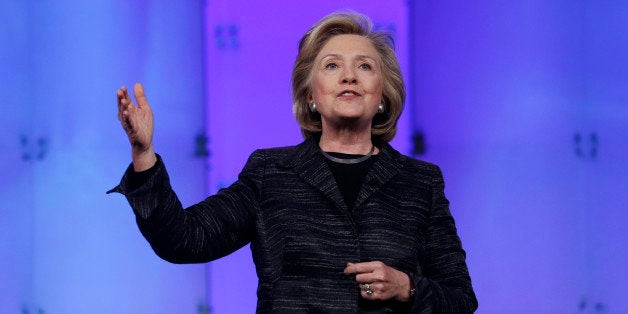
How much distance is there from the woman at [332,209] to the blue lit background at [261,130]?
0.64 meters

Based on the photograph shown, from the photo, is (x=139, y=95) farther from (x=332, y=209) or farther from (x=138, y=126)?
(x=332, y=209)

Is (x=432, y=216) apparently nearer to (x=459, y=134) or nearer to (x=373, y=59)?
(x=373, y=59)

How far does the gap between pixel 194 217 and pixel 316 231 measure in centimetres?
23

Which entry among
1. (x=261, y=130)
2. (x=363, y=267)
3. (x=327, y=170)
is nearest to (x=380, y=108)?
(x=327, y=170)

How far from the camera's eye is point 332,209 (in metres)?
1.82

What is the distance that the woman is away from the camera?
1.66m

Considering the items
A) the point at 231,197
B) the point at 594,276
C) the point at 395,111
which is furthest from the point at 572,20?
the point at 231,197

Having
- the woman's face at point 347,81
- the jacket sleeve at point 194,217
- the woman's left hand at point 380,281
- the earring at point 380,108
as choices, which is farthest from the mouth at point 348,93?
the woman's left hand at point 380,281

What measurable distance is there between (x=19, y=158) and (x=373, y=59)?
3.67 ft

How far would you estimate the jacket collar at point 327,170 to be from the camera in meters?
1.84

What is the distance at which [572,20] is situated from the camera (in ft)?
8.96

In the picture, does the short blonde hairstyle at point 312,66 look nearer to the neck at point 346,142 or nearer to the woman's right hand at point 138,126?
the neck at point 346,142

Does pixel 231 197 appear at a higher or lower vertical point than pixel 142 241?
higher

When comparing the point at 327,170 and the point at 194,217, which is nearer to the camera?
the point at 194,217
